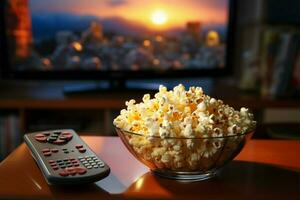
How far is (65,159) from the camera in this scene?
83 cm

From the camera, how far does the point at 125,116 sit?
0.83 meters

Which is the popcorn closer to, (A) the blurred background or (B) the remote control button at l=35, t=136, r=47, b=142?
(B) the remote control button at l=35, t=136, r=47, b=142

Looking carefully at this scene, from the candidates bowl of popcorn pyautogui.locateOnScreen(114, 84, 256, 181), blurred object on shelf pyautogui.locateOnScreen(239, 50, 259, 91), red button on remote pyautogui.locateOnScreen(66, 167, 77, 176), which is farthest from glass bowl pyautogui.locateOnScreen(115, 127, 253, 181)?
blurred object on shelf pyautogui.locateOnScreen(239, 50, 259, 91)

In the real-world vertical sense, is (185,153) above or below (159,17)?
below

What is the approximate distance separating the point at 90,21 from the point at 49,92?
397 millimetres

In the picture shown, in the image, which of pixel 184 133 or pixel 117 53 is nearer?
pixel 184 133

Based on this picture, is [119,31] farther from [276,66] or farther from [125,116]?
[125,116]

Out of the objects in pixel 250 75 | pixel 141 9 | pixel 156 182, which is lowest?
pixel 250 75

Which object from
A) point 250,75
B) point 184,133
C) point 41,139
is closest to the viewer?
point 184,133

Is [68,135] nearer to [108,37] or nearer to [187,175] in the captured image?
[187,175]

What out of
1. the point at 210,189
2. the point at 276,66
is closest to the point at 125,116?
the point at 210,189

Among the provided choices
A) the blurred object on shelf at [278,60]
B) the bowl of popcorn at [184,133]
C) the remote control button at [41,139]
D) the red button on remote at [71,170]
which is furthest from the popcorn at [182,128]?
the blurred object on shelf at [278,60]

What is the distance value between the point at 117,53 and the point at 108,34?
3.8 inches

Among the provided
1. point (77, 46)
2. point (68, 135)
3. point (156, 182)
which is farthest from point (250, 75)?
point (156, 182)
